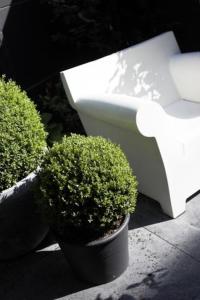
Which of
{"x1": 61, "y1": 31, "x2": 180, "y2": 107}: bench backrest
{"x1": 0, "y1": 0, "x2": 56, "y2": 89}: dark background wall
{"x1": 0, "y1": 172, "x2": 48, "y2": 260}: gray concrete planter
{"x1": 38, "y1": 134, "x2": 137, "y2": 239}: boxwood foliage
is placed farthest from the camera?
{"x1": 0, "y1": 0, "x2": 56, "y2": 89}: dark background wall

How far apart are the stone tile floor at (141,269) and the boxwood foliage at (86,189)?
0.35m

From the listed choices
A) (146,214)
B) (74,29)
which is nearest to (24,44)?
(74,29)

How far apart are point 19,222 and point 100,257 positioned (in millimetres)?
549

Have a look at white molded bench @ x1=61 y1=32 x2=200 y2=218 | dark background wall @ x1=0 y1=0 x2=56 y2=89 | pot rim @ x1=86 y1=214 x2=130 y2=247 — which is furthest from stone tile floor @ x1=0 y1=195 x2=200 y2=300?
dark background wall @ x1=0 y1=0 x2=56 y2=89

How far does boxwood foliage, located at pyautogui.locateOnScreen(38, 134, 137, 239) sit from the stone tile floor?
35 centimetres

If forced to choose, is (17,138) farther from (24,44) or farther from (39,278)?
(24,44)

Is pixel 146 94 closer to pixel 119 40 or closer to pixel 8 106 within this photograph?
pixel 119 40

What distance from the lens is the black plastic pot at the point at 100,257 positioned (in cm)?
219

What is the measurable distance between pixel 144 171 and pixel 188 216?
1.25ft

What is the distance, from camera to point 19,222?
2.50 m

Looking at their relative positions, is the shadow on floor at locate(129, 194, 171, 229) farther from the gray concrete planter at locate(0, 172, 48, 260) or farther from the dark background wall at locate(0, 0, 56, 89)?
the dark background wall at locate(0, 0, 56, 89)

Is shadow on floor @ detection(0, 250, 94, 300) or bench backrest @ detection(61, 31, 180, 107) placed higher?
bench backrest @ detection(61, 31, 180, 107)

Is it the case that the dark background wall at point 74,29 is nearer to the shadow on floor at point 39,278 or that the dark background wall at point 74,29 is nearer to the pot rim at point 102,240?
the shadow on floor at point 39,278

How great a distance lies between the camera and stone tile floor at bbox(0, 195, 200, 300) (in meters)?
2.28
